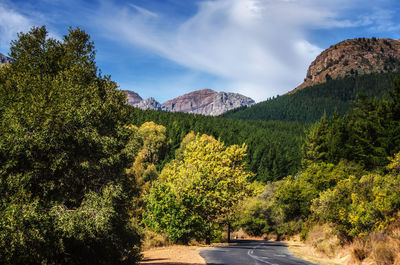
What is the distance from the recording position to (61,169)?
41.8 feet

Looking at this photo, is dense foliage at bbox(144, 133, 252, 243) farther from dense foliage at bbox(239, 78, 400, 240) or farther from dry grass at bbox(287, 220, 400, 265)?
dry grass at bbox(287, 220, 400, 265)

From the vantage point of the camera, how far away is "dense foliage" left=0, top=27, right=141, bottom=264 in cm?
1057

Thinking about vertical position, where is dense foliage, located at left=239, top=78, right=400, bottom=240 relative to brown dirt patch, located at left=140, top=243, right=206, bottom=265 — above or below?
above

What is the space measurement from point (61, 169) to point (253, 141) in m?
103

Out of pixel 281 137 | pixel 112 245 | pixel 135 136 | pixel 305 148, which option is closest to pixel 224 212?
pixel 135 136

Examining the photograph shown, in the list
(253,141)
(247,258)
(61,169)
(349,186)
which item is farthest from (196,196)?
(253,141)

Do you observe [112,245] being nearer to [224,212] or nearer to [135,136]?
[135,136]

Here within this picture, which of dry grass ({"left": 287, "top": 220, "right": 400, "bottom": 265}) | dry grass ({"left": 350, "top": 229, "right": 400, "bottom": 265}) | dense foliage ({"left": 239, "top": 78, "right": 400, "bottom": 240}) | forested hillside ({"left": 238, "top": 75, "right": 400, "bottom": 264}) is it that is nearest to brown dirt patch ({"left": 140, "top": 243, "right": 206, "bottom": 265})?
dry grass ({"left": 287, "top": 220, "right": 400, "bottom": 265})

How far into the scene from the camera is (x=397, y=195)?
1914 cm

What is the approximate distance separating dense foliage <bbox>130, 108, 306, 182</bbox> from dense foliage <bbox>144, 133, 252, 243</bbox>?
152 ft

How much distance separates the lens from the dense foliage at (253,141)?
312 feet

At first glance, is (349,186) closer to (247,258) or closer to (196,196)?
(247,258)

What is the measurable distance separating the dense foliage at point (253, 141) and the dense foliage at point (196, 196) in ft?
152

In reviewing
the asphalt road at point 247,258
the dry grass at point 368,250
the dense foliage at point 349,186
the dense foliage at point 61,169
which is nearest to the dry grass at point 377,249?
the dry grass at point 368,250
